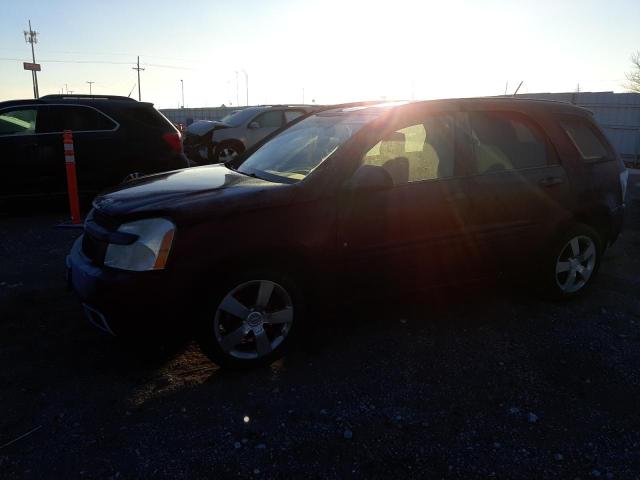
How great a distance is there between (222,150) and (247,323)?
10.1 metres

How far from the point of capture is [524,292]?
4.64 m

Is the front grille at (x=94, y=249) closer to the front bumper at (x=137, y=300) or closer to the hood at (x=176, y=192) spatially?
the front bumper at (x=137, y=300)

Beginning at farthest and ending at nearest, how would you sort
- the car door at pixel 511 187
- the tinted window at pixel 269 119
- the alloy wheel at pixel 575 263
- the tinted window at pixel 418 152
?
the tinted window at pixel 269 119 → the alloy wheel at pixel 575 263 → the car door at pixel 511 187 → the tinted window at pixel 418 152

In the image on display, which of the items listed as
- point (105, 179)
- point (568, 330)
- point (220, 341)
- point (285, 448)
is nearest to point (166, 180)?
point (220, 341)

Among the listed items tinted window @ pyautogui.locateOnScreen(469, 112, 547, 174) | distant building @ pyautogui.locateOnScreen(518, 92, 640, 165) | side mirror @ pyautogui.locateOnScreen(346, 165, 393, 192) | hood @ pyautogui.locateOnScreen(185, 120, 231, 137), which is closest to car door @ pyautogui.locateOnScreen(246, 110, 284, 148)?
hood @ pyautogui.locateOnScreen(185, 120, 231, 137)

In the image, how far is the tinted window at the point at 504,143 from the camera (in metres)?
3.78

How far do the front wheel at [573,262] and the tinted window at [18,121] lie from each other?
22.9ft

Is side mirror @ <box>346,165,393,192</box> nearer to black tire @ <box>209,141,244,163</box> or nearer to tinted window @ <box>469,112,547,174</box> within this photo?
tinted window @ <box>469,112,547,174</box>

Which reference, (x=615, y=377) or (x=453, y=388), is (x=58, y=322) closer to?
(x=453, y=388)

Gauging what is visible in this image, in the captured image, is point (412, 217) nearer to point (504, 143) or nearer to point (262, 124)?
point (504, 143)

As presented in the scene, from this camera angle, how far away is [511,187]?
151 inches

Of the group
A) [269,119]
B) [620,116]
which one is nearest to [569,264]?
[269,119]

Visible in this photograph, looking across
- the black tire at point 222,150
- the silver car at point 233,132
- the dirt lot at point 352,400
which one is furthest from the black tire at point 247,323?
the black tire at point 222,150

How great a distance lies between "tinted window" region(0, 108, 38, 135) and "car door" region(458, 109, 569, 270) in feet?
20.9
